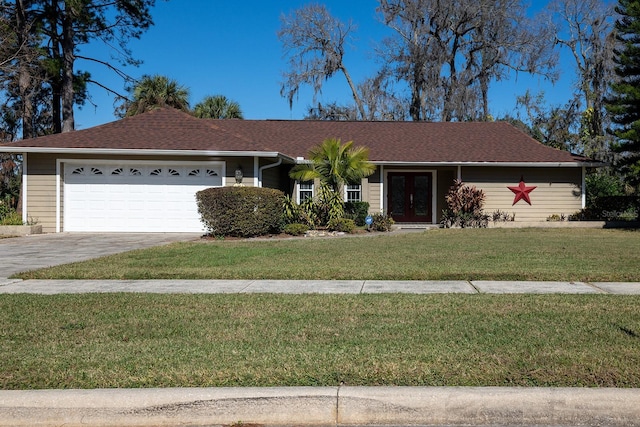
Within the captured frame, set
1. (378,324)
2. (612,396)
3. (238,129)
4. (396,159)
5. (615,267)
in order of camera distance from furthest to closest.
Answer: (238,129) → (396,159) → (615,267) → (378,324) → (612,396)

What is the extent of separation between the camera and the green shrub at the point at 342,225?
19.2 meters

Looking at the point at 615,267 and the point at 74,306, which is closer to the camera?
the point at 74,306

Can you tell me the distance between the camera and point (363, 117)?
→ 40312 millimetres

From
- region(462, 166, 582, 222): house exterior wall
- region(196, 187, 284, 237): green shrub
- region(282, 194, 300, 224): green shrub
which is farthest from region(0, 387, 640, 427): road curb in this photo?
region(462, 166, 582, 222): house exterior wall

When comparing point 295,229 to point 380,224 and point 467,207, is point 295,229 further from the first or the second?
point 467,207

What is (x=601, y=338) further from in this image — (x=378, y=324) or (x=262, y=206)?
(x=262, y=206)

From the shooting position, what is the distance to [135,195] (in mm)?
19547

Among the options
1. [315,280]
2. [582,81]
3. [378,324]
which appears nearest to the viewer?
[378,324]

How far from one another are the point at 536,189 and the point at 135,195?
14.8 m

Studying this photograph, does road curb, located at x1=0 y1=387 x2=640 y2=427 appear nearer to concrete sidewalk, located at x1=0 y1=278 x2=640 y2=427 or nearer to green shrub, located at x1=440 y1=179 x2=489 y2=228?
concrete sidewalk, located at x1=0 y1=278 x2=640 y2=427

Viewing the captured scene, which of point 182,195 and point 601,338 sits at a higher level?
point 182,195

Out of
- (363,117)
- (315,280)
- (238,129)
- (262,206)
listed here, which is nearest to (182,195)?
(262,206)

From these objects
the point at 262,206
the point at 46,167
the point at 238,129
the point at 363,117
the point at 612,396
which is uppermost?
the point at 363,117

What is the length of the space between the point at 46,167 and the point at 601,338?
17.9 meters
